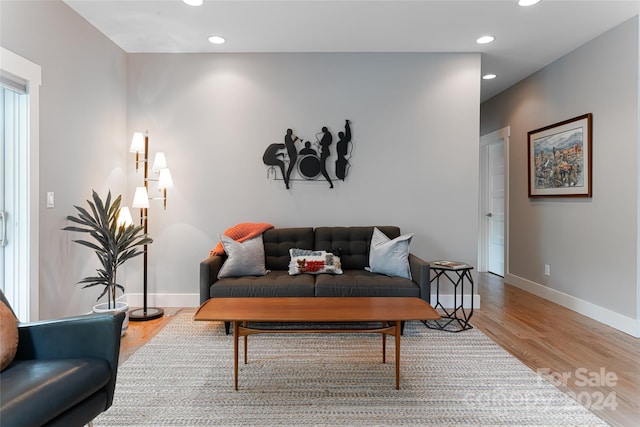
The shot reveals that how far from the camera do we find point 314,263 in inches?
134

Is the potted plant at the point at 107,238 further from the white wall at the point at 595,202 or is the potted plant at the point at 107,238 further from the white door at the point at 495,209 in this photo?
the white door at the point at 495,209

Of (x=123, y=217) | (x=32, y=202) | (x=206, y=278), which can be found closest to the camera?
(x=32, y=202)

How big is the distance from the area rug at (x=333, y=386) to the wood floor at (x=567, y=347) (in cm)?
14

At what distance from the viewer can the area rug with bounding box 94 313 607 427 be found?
1910 millimetres

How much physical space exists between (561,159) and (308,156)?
108 inches

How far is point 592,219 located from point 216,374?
366 centimetres

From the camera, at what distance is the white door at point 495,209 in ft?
18.2

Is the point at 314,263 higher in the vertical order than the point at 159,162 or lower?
lower

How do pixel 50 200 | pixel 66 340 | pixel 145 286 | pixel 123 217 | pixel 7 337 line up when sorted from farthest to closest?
pixel 145 286 < pixel 123 217 < pixel 50 200 < pixel 66 340 < pixel 7 337

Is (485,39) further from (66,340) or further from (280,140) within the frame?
(66,340)

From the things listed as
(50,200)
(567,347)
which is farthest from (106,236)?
(567,347)

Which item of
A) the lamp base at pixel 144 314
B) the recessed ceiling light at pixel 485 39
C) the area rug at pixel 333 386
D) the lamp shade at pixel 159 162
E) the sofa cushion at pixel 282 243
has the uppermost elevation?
the recessed ceiling light at pixel 485 39

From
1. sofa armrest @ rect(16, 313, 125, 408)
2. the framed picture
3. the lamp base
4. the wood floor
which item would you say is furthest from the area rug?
the framed picture

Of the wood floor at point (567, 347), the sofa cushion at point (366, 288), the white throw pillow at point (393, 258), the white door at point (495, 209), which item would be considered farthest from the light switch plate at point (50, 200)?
the white door at point (495, 209)
